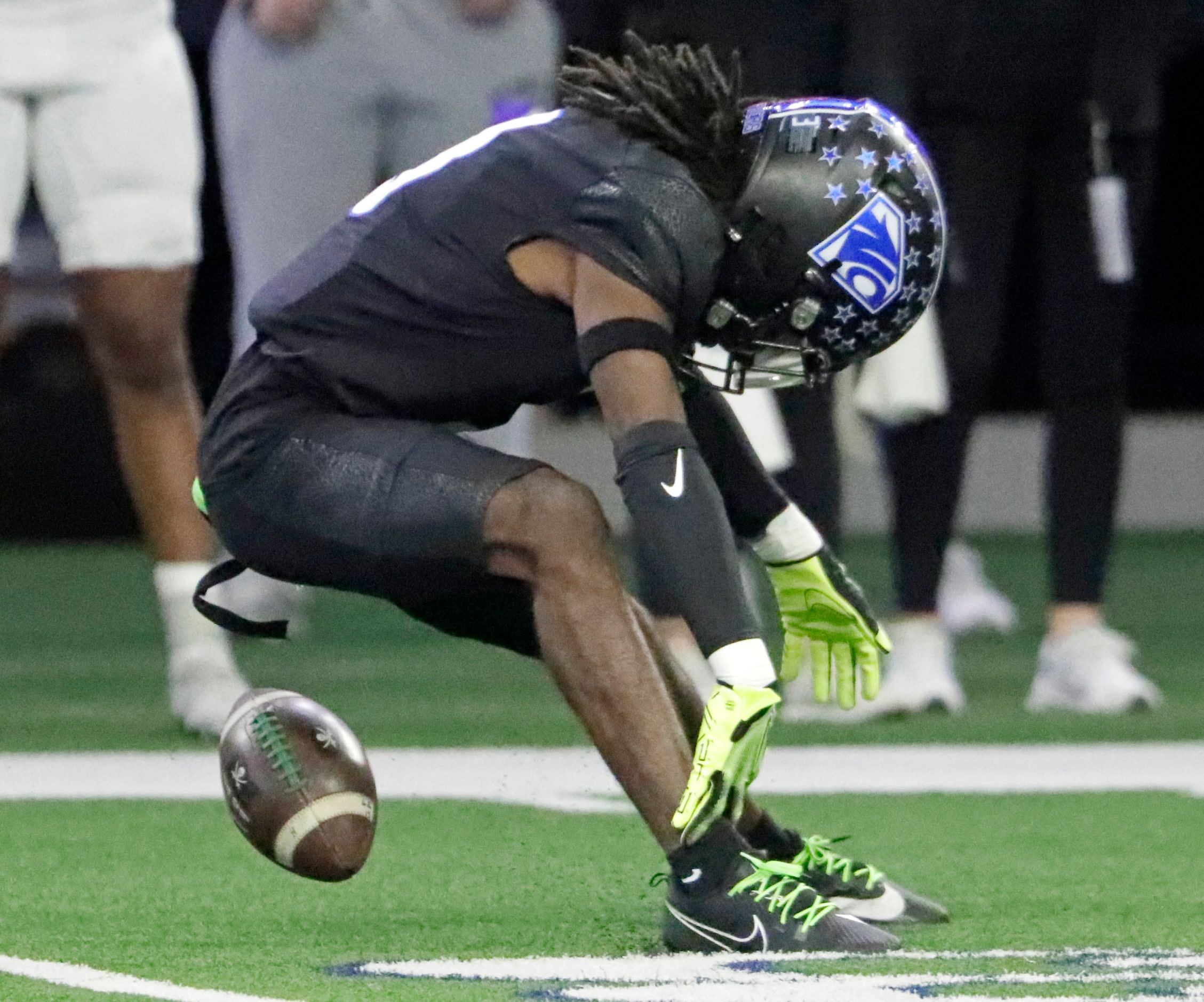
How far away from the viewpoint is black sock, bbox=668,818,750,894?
11.8 ft

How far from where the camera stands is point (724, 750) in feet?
11.4

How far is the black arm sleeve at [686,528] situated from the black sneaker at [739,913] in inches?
10.1

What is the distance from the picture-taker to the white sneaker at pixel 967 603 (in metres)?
7.86

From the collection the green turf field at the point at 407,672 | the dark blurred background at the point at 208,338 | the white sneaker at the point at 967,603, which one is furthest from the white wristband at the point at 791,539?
the dark blurred background at the point at 208,338

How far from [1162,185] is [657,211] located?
9134 mm

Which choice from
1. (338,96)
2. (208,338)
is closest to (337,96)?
(338,96)

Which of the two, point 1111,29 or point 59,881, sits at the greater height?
point 1111,29

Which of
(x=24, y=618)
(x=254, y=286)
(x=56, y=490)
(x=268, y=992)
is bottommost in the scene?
(x=56, y=490)

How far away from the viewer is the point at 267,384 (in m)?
4.02

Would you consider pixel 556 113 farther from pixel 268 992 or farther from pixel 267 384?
pixel 268 992

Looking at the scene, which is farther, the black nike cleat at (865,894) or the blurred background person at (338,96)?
the blurred background person at (338,96)

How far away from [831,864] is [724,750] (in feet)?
1.49

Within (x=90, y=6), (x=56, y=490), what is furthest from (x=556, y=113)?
(x=56, y=490)

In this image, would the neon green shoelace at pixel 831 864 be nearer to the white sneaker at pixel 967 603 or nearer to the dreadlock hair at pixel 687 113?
the dreadlock hair at pixel 687 113
